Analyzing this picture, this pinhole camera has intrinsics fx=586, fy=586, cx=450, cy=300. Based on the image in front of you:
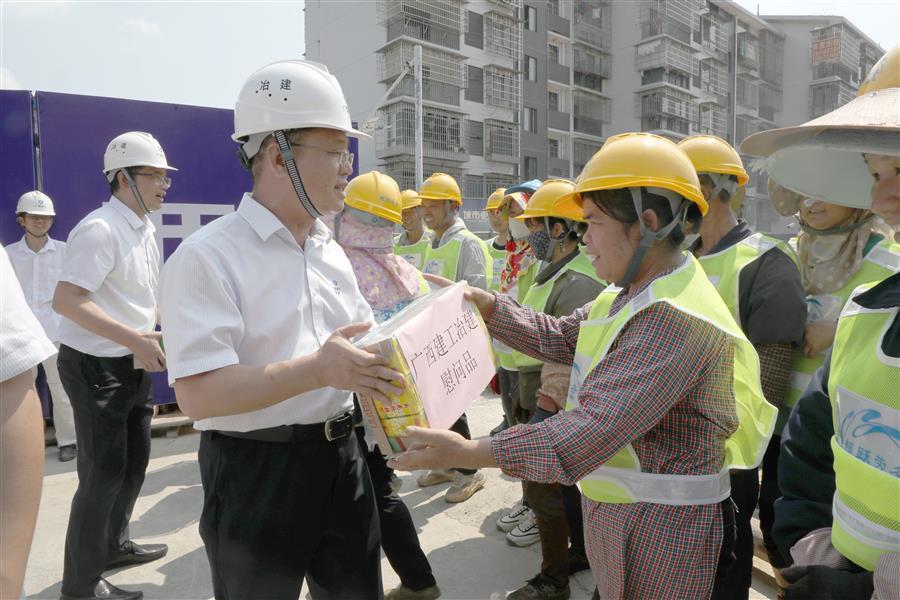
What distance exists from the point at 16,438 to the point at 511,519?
3.35 m

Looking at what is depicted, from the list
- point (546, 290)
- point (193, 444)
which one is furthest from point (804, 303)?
point (193, 444)

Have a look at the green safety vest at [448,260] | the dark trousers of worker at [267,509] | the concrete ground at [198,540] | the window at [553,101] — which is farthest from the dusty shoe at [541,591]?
the window at [553,101]

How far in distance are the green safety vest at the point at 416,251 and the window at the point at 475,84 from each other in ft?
88.0

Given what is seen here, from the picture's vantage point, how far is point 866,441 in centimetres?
126

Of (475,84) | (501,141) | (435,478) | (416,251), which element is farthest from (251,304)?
(475,84)

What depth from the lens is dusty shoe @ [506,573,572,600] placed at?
312 centimetres

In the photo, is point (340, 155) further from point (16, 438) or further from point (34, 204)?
point (34, 204)

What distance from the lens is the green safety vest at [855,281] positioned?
260 cm

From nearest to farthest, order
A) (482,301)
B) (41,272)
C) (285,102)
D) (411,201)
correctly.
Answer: (285,102) → (482,301) → (41,272) → (411,201)

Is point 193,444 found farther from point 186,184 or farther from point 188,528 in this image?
point 186,184

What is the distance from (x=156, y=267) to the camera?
3658mm

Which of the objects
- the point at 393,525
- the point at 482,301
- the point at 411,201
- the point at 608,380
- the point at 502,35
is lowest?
the point at 393,525

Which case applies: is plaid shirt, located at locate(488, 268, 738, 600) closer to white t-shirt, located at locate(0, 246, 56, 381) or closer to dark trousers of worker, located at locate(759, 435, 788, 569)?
white t-shirt, located at locate(0, 246, 56, 381)

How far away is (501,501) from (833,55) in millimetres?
52700
